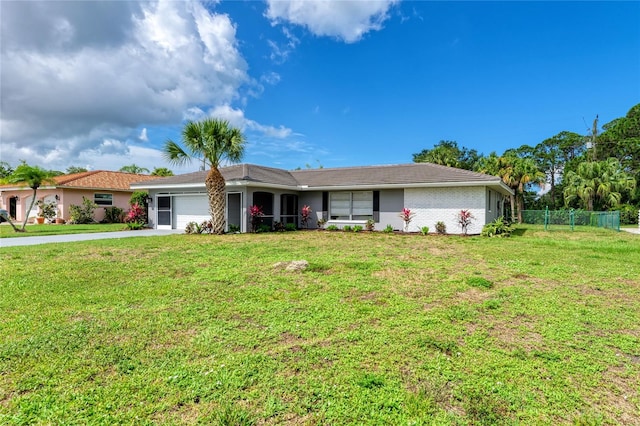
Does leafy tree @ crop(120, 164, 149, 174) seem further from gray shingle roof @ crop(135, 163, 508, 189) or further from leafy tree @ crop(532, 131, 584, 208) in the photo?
leafy tree @ crop(532, 131, 584, 208)

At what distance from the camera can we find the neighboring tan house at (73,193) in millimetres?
22750

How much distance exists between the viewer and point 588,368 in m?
3.07

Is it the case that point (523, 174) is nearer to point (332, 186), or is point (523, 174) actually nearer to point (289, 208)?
point (332, 186)

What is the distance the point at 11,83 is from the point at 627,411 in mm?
21732

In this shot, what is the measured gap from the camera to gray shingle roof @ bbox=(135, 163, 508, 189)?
15793 millimetres

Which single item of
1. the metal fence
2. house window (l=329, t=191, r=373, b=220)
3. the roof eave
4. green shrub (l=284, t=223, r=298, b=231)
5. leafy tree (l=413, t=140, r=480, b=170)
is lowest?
green shrub (l=284, t=223, r=298, b=231)

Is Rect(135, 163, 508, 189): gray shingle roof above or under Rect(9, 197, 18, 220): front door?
above

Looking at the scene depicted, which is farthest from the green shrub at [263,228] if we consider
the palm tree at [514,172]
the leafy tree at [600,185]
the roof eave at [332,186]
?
the leafy tree at [600,185]

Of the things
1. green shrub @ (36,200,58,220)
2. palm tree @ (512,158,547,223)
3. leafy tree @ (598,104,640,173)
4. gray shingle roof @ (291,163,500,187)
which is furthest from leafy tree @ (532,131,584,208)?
green shrub @ (36,200,58,220)

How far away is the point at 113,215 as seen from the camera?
2444 centimetres

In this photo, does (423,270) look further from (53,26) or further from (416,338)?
(53,26)

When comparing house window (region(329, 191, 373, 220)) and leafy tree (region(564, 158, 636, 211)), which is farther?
leafy tree (region(564, 158, 636, 211))

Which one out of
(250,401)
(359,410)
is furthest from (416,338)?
(250,401)

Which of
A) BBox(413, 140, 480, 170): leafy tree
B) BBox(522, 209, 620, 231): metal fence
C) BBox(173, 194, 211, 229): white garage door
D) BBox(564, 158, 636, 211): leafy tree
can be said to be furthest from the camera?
BBox(413, 140, 480, 170): leafy tree
